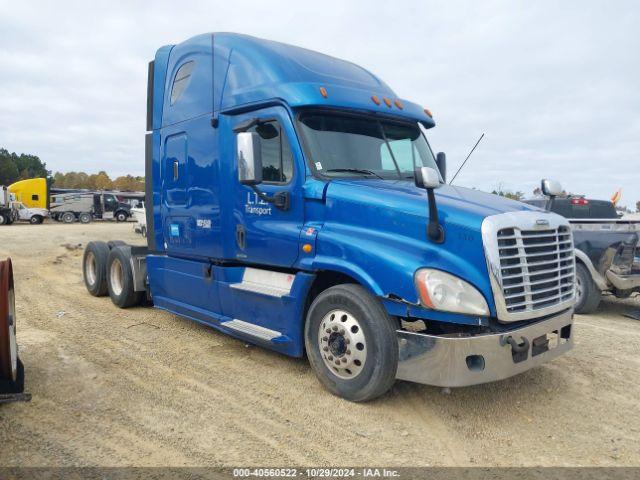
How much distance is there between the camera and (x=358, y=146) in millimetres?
4992

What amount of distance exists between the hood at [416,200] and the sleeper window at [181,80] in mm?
2825

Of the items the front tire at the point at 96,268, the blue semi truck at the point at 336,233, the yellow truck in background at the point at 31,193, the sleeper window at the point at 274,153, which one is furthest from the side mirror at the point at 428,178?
the yellow truck in background at the point at 31,193

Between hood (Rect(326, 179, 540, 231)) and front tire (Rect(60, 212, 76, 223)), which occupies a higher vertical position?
hood (Rect(326, 179, 540, 231))

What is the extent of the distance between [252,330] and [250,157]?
5.77ft

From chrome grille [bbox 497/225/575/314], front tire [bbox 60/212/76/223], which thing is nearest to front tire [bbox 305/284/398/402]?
chrome grille [bbox 497/225/575/314]

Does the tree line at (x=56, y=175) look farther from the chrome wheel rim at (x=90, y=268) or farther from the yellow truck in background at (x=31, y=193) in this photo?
the chrome wheel rim at (x=90, y=268)

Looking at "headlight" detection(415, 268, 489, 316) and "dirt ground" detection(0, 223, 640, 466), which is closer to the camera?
"dirt ground" detection(0, 223, 640, 466)

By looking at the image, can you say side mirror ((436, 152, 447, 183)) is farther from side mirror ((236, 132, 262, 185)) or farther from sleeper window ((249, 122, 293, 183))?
side mirror ((236, 132, 262, 185))

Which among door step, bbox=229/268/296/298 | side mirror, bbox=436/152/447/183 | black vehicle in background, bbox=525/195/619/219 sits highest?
side mirror, bbox=436/152/447/183

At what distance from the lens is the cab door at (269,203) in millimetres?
4770

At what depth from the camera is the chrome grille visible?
384 cm

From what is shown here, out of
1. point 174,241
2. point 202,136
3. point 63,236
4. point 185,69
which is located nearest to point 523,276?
point 202,136

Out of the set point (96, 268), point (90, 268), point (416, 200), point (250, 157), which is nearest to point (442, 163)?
point (416, 200)

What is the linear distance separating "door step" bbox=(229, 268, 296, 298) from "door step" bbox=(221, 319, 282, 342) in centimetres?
38
